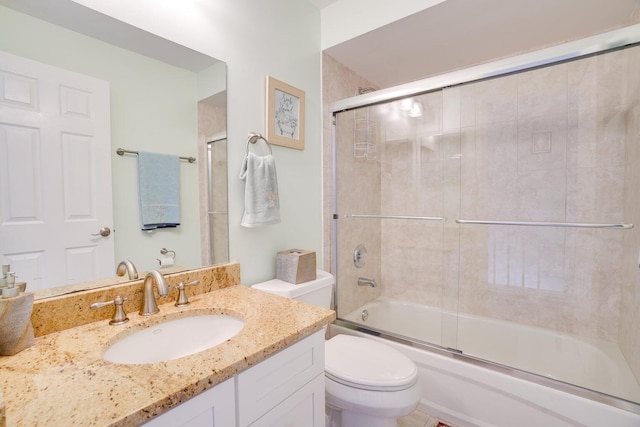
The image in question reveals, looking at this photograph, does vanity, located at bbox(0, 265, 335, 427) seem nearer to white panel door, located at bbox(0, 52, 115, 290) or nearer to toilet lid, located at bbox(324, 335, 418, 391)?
white panel door, located at bbox(0, 52, 115, 290)

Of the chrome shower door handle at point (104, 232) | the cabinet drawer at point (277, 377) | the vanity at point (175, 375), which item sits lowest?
the cabinet drawer at point (277, 377)

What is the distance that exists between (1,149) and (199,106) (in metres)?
0.66

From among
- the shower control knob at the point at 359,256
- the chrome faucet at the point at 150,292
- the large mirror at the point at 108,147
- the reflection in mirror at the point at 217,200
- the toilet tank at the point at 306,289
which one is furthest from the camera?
the shower control knob at the point at 359,256

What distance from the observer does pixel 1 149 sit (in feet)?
2.70

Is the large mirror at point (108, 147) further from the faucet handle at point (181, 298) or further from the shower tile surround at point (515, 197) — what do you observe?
the shower tile surround at point (515, 197)

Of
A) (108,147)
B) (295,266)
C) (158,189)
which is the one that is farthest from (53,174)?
(295,266)

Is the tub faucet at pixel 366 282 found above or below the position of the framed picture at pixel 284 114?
below

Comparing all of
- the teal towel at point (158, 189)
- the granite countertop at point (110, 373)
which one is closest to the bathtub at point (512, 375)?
the granite countertop at point (110, 373)

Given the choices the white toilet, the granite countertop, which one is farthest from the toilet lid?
the granite countertop

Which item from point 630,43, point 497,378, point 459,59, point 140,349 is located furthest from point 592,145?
point 140,349

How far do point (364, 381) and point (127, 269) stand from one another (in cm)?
102

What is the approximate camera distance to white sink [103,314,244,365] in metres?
0.89

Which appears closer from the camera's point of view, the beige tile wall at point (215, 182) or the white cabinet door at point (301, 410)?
the white cabinet door at point (301, 410)

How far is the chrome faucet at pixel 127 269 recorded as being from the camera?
1.02 meters
